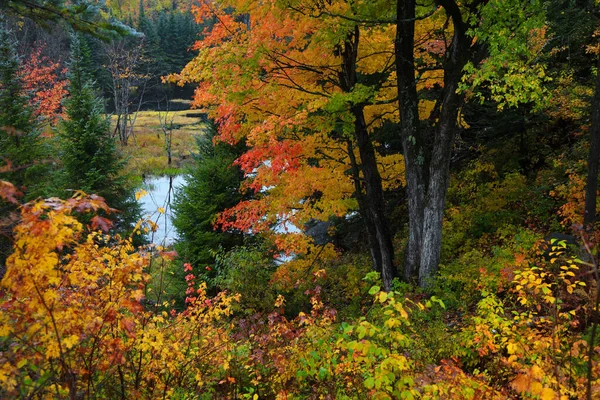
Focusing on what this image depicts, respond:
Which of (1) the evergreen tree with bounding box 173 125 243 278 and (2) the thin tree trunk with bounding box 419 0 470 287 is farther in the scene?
(1) the evergreen tree with bounding box 173 125 243 278

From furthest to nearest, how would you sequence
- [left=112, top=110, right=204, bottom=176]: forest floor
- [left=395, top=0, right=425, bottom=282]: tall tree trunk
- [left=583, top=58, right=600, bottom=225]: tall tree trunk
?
[left=112, top=110, right=204, bottom=176]: forest floor, [left=395, top=0, right=425, bottom=282]: tall tree trunk, [left=583, top=58, right=600, bottom=225]: tall tree trunk

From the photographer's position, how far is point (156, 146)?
128ft

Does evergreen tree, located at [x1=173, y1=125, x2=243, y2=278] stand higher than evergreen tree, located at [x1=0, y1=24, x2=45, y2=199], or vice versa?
evergreen tree, located at [x1=0, y1=24, x2=45, y2=199]

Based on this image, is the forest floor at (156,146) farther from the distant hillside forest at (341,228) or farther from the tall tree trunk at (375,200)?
the tall tree trunk at (375,200)

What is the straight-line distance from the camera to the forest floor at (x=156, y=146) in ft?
111

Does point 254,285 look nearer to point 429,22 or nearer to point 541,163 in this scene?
point 429,22

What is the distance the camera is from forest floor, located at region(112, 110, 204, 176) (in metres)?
33.9

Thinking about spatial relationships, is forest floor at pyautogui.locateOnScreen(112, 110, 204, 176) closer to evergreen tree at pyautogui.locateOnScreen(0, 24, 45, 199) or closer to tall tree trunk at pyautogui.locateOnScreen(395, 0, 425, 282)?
evergreen tree at pyautogui.locateOnScreen(0, 24, 45, 199)

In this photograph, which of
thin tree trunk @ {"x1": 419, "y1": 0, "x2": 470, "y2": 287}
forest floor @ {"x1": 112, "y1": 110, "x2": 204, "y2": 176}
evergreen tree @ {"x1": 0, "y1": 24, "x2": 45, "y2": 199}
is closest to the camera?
thin tree trunk @ {"x1": 419, "y1": 0, "x2": 470, "y2": 287}

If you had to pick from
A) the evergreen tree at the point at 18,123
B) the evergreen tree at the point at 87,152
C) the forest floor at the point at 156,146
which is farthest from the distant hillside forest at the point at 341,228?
the forest floor at the point at 156,146

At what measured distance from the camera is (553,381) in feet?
9.89

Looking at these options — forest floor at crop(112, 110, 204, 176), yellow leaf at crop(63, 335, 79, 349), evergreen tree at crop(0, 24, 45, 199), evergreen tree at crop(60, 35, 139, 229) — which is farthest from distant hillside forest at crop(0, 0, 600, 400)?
forest floor at crop(112, 110, 204, 176)

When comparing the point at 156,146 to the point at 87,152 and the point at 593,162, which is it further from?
the point at 593,162

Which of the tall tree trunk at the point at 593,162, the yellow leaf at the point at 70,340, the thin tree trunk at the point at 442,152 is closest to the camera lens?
the yellow leaf at the point at 70,340
